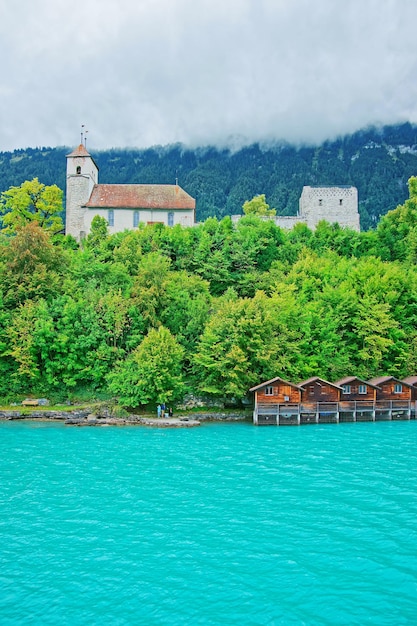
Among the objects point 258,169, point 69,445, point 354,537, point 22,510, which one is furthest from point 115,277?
point 258,169

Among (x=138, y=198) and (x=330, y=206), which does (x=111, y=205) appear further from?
(x=330, y=206)

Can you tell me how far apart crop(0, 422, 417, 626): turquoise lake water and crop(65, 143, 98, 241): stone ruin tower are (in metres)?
36.3

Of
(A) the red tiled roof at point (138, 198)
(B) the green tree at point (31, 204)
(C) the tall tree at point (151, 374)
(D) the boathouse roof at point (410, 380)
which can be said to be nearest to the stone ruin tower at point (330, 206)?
(A) the red tiled roof at point (138, 198)

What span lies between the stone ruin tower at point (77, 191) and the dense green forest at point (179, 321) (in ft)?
20.5

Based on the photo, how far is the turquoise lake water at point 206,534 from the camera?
519 inches

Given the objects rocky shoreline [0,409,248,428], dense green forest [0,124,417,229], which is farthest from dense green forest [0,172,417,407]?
dense green forest [0,124,417,229]

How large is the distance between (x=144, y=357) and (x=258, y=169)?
404 feet

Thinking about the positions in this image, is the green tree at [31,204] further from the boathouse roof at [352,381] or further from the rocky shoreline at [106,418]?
the boathouse roof at [352,381]

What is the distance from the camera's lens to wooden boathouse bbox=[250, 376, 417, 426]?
38.0 m

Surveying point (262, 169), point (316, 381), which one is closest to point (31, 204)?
point (316, 381)

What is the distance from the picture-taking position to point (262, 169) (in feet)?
499

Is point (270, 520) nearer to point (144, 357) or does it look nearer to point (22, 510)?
point (22, 510)

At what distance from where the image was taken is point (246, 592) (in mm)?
13828

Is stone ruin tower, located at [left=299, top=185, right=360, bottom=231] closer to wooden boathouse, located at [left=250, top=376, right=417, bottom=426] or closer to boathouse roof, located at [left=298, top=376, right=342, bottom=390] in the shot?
wooden boathouse, located at [left=250, top=376, right=417, bottom=426]
